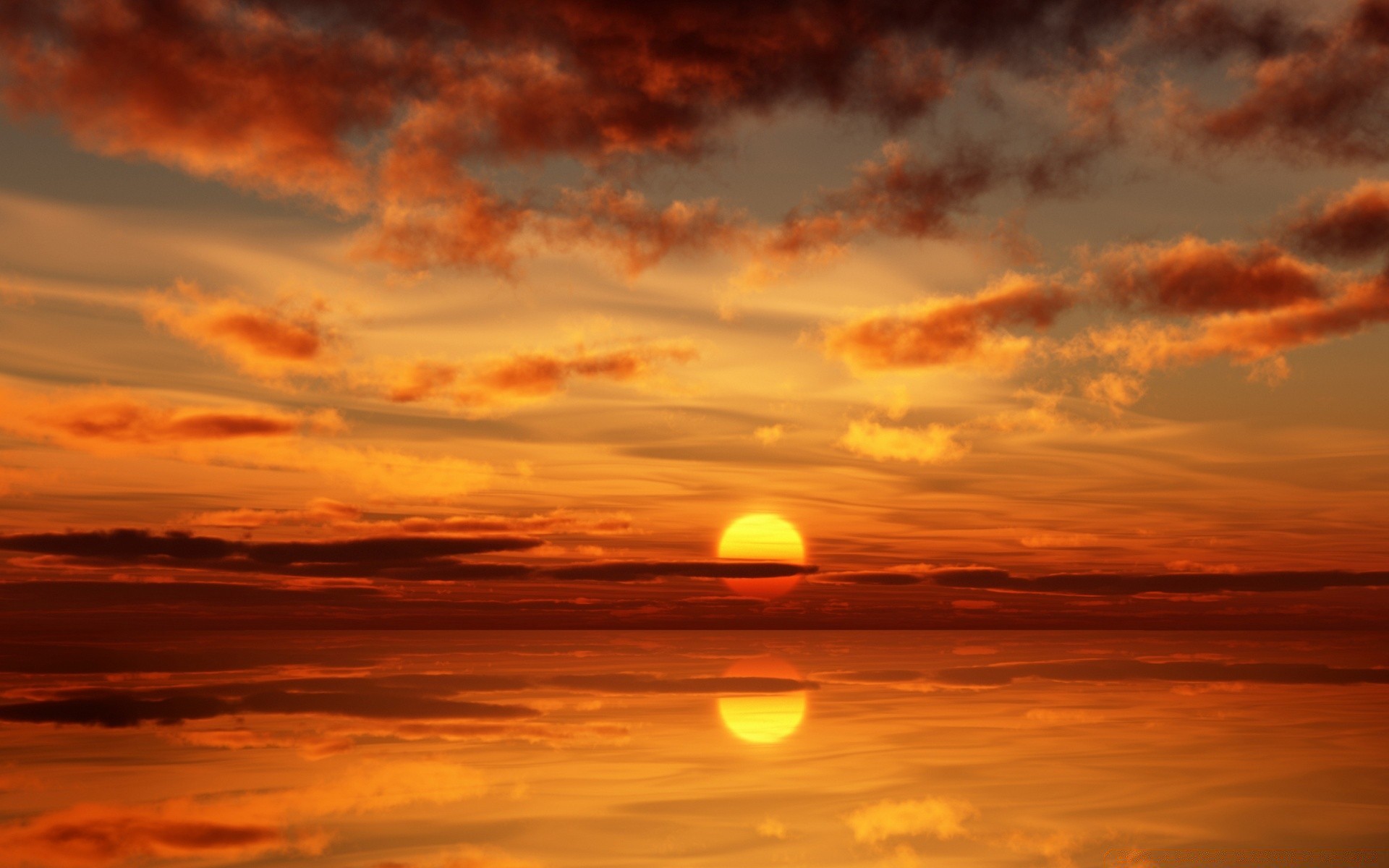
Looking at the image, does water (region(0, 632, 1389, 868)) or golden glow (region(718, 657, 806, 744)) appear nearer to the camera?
water (region(0, 632, 1389, 868))

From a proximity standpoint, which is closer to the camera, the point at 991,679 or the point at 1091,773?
the point at 1091,773

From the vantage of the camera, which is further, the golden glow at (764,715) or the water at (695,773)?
the golden glow at (764,715)

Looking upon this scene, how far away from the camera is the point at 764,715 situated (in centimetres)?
4091

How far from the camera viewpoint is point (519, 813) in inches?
942

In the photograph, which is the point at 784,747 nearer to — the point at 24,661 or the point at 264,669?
the point at 264,669

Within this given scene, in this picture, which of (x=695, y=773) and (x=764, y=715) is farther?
(x=764, y=715)

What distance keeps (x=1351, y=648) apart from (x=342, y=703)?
10421 cm

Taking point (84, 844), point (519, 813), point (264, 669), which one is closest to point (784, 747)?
point (519, 813)

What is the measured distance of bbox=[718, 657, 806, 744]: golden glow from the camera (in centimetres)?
3538

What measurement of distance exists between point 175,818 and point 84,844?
7.78ft

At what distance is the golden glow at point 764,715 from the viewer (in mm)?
35375

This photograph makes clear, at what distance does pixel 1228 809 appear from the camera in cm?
2483

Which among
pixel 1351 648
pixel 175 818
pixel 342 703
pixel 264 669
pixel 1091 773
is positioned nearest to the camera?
pixel 175 818

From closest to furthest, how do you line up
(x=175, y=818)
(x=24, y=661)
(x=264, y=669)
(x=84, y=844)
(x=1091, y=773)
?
(x=84, y=844)
(x=175, y=818)
(x=1091, y=773)
(x=264, y=669)
(x=24, y=661)
